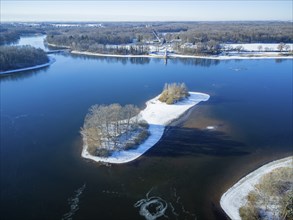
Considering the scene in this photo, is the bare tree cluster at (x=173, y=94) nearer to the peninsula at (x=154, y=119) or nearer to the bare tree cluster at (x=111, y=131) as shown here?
the peninsula at (x=154, y=119)

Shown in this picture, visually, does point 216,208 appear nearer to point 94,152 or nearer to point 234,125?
point 94,152

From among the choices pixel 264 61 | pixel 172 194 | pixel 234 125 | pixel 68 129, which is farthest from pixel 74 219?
pixel 264 61

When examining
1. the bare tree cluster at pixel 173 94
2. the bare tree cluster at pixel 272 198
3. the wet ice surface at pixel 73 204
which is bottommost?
the wet ice surface at pixel 73 204

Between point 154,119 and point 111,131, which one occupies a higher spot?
point 111,131

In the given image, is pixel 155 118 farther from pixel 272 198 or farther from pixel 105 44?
pixel 105 44

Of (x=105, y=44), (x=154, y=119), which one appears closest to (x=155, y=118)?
(x=154, y=119)

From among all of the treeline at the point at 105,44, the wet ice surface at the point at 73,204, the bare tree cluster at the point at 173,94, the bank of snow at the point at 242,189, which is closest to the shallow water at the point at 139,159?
the wet ice surface at the point at 73,204
